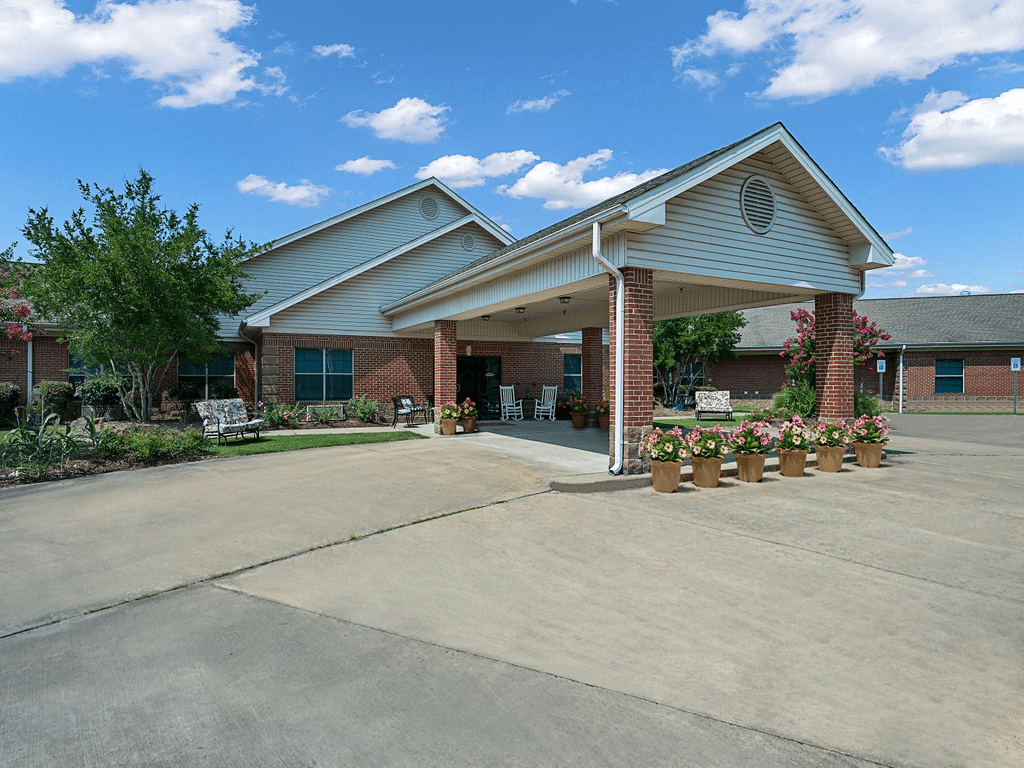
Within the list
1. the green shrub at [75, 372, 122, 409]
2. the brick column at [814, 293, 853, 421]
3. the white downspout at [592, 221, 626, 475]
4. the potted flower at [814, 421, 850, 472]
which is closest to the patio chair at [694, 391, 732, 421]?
the brick column at [814, 293, 853, 421]

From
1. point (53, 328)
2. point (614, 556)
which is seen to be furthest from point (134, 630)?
point (53, 328)

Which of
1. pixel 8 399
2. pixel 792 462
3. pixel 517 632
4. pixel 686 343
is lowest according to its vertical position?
pixel 517 632

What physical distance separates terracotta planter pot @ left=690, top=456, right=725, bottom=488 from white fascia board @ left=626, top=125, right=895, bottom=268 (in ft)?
11.4

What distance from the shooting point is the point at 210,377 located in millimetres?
19531

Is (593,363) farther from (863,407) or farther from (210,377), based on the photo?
(210,377)

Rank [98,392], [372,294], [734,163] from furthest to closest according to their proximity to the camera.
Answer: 1. [372,294]
2. [98,392]
3. [734,163]

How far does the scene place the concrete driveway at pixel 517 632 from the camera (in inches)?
110

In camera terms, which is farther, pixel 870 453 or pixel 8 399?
pixel 8 399

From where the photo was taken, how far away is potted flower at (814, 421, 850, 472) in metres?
9.88

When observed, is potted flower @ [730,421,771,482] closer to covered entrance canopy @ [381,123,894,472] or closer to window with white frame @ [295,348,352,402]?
covered entrance canopy @ [381,123,894,472]

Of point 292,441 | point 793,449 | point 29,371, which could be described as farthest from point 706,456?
point 29,371

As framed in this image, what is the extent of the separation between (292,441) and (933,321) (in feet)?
103

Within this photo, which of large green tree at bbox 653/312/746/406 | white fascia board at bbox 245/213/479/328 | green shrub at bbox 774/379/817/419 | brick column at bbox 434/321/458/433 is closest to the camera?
green shrub at bbox 774/379/817/419

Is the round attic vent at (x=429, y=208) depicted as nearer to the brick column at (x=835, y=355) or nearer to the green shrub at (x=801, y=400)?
the green shrub at (x=801, y=400)
